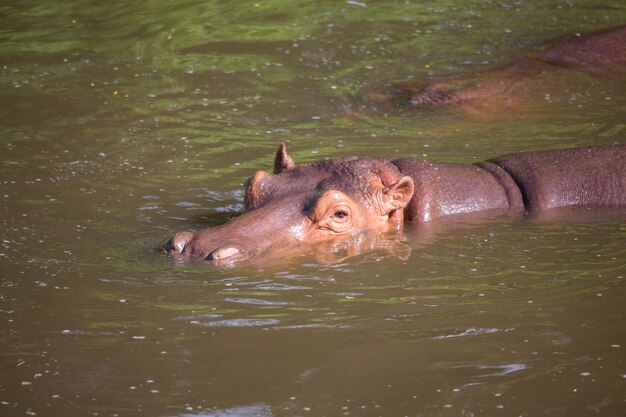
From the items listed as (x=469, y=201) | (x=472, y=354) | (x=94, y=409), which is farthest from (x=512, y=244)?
(x=94, y=409)

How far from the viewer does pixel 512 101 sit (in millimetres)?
11438

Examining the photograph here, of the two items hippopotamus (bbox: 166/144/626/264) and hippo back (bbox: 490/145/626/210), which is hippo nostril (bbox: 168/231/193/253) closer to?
hippopotamus (bbox: 166/144/626/264)

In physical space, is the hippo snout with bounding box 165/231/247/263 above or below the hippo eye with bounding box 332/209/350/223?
below

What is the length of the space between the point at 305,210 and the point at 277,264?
545 millimetres

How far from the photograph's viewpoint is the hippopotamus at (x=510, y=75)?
38.1 ft

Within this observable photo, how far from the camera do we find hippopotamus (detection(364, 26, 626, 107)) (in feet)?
38.1

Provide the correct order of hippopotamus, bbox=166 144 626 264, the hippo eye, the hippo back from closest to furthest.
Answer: hippopotamus, bbox=166 144 626 264 < the hippo eye < the hippo back

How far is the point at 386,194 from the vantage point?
806 cm

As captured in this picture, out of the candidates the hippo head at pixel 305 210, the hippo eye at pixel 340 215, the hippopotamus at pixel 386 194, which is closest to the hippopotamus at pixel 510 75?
the hippopotamus at pixel 386 194

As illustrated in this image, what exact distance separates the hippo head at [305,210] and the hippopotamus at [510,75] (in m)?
3.35

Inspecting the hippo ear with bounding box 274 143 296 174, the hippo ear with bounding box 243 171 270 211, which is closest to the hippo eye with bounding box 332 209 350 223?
the hippo ear with bounding box 243 171 270 211

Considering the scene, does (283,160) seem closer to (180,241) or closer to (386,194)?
(386,194)

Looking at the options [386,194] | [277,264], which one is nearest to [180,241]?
[277,264]

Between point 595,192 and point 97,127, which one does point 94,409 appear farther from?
point 97,127
